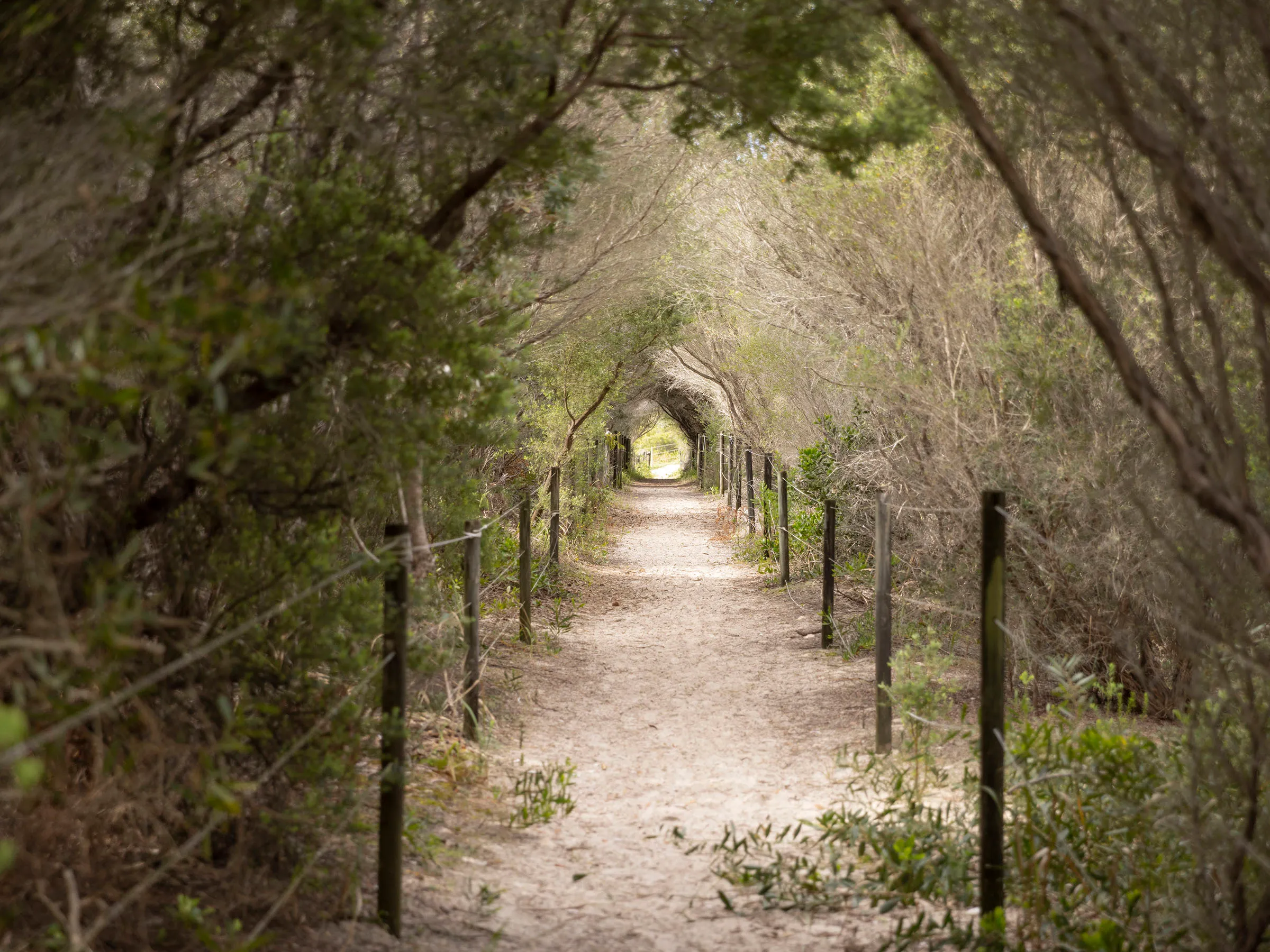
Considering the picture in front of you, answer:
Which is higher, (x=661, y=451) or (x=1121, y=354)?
(x=1121, y=354)

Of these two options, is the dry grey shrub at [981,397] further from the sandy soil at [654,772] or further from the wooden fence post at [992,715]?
the sandy soil at [654,772]

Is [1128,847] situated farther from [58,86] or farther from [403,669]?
Result: [58,86]

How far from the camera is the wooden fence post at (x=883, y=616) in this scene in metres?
6.36

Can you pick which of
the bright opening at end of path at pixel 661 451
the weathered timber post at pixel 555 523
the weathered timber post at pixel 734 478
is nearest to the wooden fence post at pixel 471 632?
the weathered timber post at pixel 555 523

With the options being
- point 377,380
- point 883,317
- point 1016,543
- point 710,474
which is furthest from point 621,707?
point 710,474

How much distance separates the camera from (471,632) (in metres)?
6.65

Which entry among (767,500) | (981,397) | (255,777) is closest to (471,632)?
(255,777)

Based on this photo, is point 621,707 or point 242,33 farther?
point 621,707

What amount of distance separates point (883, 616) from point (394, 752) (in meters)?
3.59

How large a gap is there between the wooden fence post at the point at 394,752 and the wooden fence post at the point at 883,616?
10.6 feet

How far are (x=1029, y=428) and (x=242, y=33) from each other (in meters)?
4.92

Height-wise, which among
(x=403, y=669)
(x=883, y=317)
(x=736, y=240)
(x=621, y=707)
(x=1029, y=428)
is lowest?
(x=621, y=707)

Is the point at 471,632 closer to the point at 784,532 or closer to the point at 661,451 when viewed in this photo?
the point at 784,532

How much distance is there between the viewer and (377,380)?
329 cm
